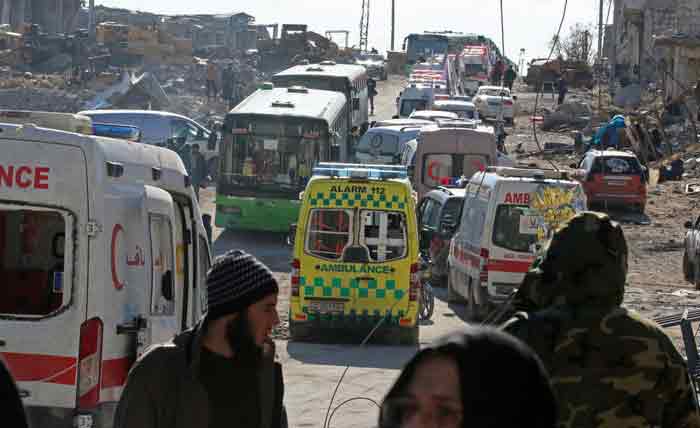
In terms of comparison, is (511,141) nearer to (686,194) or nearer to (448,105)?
(448,105)

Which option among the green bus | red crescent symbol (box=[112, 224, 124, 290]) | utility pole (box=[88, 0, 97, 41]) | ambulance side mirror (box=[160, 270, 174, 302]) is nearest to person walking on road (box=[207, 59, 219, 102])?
utility pole (box=[88, 0, 97, 41])

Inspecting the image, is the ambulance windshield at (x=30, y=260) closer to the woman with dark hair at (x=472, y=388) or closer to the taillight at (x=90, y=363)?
the taillight at (x=90, y=363)

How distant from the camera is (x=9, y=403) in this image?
3.67 metres

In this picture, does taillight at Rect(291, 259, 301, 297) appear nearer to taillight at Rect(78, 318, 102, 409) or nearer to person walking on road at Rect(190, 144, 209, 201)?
taillight at Rect(78, 318, 102, 409)

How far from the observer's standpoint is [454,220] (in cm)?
2300

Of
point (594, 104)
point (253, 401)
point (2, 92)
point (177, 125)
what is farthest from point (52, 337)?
point (594, 104)

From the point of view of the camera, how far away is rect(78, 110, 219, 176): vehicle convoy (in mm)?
33847

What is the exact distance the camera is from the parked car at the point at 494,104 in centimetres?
5756

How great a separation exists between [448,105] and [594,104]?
75.0 feet

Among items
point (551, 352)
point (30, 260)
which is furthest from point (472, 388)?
point (30, 260)

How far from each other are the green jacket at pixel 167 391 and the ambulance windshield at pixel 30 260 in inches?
160

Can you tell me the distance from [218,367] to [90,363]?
10.9 ft

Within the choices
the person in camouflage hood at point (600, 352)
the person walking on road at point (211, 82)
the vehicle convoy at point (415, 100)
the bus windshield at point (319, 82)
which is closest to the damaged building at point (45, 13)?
the person walking on road at point (211, 82)

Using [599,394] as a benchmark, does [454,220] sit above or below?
below
